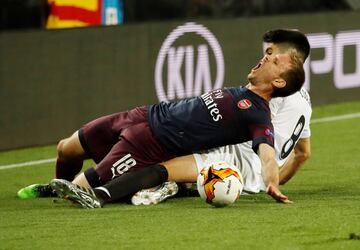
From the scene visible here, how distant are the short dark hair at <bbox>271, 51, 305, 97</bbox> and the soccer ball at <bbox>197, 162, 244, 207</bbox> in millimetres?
628

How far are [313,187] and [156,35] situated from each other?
14.5 ft

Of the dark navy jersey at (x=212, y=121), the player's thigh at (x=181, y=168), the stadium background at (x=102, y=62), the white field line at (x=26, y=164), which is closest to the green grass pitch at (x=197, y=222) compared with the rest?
the player's thigh at (x=181, y=168)

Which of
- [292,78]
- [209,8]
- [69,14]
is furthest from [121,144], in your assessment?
[209,8]

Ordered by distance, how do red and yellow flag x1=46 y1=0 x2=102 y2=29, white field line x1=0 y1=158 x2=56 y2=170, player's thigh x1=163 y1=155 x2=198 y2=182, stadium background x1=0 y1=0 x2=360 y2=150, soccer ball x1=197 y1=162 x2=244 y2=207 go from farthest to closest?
red and yellow flag x1=46 y1=0 x2=102 y2=29 → stadium background x1=0 y1=0 x2=360 y2=150 → white field line x1=0 y1=158 x2=56 y2=170 → player's thigh x1=163 y1=155 x2=198 y2=182 → soccer ball x1=197 y1=162 x2=244 y2=207

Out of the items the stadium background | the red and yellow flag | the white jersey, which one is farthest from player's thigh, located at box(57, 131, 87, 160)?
the red and yellow flag

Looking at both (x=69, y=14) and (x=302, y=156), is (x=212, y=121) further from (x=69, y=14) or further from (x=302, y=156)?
(x=69, y=14)

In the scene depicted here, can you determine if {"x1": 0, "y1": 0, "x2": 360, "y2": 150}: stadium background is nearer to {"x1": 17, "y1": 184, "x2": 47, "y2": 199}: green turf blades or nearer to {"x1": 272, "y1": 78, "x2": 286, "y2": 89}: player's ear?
{"x1": 17, "y1": 184, "x2": 47, "y2": 199}: green turf blades

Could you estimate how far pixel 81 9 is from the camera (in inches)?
522

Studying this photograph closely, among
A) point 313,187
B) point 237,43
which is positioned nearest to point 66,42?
point 237,43

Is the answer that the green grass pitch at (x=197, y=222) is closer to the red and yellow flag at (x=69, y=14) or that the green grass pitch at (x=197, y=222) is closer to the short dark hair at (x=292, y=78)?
the short dark hair at (x=292, y=78)

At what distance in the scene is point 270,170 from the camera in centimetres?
774

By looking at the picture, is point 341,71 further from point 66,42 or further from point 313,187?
point 313,187

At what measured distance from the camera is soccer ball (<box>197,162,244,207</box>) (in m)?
7.90

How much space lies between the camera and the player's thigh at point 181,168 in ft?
27.3
